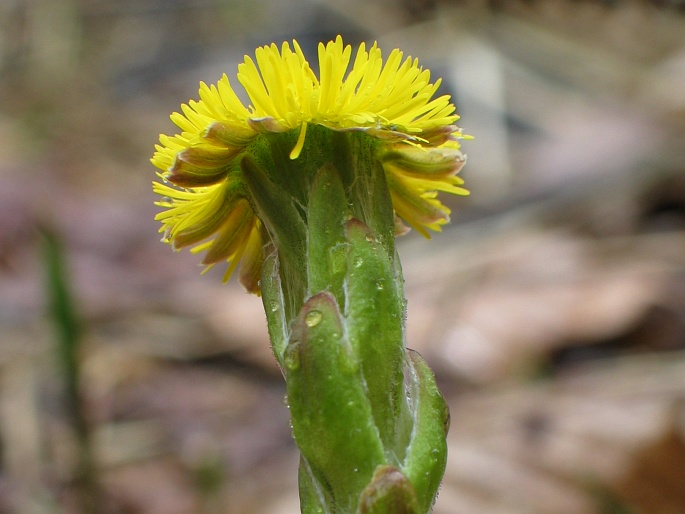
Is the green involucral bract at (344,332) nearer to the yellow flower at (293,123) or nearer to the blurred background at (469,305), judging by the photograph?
the yellow flower at (293,123)

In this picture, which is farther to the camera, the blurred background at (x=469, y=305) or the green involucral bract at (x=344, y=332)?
the blurred background at (x=469, y=305)

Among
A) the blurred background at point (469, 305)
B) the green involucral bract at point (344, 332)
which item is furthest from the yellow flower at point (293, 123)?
the blurred background at point (469, 305)

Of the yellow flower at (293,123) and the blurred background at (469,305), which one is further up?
the yellow flower at (293,123)

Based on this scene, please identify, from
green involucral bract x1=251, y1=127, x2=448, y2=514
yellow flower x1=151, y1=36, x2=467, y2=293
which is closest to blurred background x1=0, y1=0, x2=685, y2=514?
yellow flower x1=151, y1=36, x2=467, y2=293

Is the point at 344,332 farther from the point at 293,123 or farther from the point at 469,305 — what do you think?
the point at 469,305

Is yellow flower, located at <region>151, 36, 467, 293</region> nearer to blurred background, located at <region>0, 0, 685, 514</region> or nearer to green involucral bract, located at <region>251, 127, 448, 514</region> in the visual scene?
green involucral bract, located at <region>251, 127, 448, 514</region>

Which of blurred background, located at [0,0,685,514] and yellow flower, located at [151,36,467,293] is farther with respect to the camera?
blurred background, located at [0,0,685,514]

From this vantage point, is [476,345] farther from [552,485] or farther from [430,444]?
[430,444]
